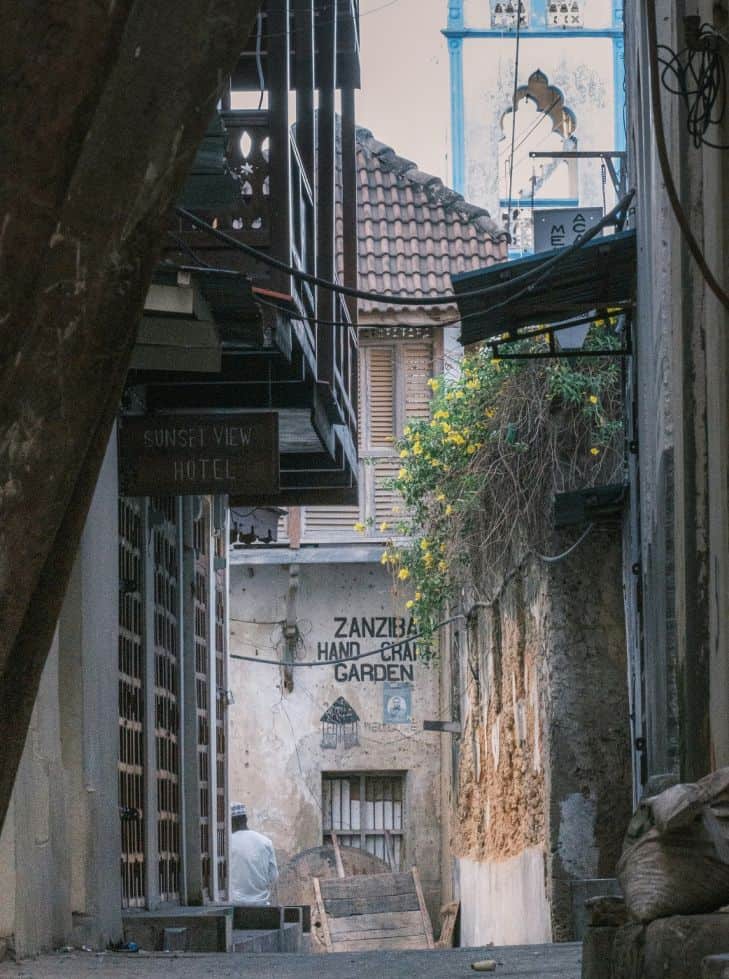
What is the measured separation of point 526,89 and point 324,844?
22375 millimetres

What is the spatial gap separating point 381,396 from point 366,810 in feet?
19.4

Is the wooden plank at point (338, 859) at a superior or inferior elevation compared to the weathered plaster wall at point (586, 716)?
inferior

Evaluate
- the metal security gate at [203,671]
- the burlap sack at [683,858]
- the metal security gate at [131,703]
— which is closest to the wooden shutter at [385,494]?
the metal security gate at [203,671]

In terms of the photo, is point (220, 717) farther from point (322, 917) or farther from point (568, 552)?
point (322, 917)

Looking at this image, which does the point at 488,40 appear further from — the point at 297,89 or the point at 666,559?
the point at 666,559

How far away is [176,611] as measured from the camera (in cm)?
1398

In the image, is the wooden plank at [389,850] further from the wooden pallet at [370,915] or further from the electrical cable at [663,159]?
the electrical cable at [663,159]

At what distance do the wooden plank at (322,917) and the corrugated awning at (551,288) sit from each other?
40.1ft

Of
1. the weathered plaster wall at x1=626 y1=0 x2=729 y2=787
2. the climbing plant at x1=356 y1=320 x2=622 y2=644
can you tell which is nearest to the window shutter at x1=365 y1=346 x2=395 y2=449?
the climbing plant at x1=356 y1=320 x2=622 y2=644

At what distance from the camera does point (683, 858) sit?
4629mm

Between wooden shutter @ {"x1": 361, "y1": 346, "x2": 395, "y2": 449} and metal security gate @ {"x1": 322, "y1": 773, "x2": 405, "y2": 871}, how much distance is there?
4826 mm

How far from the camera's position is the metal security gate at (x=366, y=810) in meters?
24.7

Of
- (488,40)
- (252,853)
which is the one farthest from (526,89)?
(252,853)

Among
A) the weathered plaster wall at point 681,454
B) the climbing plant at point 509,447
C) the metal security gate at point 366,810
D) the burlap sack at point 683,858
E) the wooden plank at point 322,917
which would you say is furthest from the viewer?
the metal security gate at point 366,810
